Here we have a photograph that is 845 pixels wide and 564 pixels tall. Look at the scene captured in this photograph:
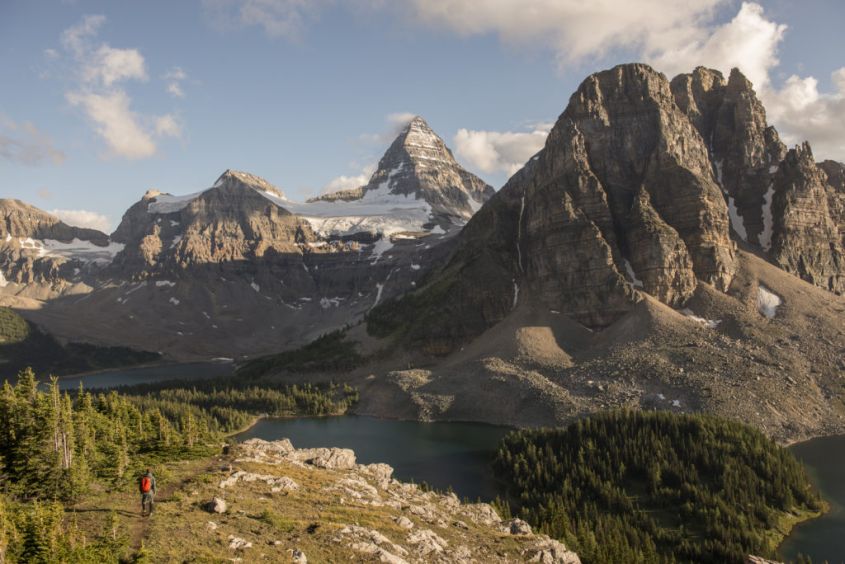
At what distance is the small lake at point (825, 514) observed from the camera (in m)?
83.3

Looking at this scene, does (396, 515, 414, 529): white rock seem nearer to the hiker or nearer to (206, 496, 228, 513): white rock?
(206, 496, 228, 513): white rock

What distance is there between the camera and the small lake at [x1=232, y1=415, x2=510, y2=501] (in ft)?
374

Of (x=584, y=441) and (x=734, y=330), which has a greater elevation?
(x=734, y=330)

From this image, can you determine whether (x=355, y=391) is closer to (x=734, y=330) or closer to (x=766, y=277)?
(x=734, y=330)

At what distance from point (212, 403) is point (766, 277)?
539 feet

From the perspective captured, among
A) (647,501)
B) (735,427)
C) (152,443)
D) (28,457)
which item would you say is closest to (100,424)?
(152,443)

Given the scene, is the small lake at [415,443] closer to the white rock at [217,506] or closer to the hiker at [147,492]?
the white rock at [217,506]

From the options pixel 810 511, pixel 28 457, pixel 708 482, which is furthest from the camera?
pixel 708 482

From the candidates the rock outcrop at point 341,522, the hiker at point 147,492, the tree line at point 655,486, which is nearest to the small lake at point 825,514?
the tree line at point 655,486

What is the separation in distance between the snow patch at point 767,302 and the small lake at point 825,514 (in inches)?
2271

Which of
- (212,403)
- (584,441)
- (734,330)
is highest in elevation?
(734,330)

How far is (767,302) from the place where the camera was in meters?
187

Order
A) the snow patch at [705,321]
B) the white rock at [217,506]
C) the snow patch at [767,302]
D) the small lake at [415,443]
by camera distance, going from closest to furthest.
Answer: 1. the white rock at [217,506]
2. the small lake at [415,443]
3. the snow patch at [705,321]
4. the snow patch at [767,302]

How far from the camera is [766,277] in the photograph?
7736 inches
